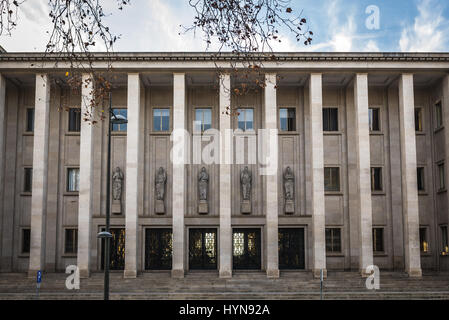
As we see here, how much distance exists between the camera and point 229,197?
98.4 ft

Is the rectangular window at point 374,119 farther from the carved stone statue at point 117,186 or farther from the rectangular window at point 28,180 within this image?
the rectangular window at point 28,180

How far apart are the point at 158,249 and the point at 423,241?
16.4 m

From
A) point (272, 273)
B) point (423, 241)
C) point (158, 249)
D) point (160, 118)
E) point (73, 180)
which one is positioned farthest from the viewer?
point (160, 118)

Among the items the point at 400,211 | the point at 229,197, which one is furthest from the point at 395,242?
→ the point at 229,197

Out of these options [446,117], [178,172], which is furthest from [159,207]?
[446,117]

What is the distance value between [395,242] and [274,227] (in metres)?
8.03

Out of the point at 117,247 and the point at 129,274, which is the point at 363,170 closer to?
the point at 129,274

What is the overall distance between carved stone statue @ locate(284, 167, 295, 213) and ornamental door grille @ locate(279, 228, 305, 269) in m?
1.38

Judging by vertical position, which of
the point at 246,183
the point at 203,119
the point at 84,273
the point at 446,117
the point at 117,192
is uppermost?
the point at 203,119

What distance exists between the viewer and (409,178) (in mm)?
29969

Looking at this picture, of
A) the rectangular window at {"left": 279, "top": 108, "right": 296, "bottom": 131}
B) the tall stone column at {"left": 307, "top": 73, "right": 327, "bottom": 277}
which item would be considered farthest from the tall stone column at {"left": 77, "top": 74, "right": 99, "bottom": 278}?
the tall stone column at {"left": 307, "top": 73, "right": 327, "bottom": 277}

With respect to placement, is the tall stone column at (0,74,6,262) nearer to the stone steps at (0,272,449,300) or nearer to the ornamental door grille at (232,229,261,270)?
the stone steps at (0,272,449,300)

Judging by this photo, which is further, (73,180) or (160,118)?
(160,118)
